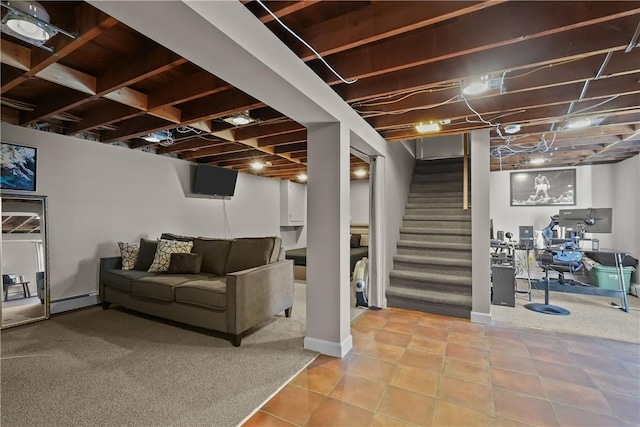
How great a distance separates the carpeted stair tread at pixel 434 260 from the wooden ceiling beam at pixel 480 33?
2.64m

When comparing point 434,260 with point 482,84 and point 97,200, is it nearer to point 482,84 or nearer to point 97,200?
point 482,84

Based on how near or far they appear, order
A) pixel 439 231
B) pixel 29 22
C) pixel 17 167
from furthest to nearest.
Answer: pixel 439 231 → pixel 17 167 → pixel 29 22

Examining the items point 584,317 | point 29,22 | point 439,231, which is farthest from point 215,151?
point 584,317

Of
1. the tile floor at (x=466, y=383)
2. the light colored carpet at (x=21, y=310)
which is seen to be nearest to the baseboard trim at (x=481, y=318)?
the tile floor at (x=466, y=383)

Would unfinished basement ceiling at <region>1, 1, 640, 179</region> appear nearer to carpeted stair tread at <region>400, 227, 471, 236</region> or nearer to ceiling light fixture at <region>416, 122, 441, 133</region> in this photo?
ceiling light fixture at <region>416, 122, 441, 133</region>

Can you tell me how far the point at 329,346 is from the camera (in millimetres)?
2471

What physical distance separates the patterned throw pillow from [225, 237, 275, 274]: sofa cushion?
740 mm

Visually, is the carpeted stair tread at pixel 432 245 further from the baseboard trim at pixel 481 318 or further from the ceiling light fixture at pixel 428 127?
the ceiling light fixture at pixel 428 127

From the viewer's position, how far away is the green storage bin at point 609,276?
170 inches

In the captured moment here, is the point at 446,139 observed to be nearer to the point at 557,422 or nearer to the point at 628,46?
the point at 628,46

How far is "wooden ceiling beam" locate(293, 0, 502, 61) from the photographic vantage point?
1443mm

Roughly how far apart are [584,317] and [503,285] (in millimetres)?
858

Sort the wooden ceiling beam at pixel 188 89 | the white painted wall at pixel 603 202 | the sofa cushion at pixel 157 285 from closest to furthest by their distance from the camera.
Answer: the wooden ceiling beam at pixel 188 89
the sofa cushion at pixel 157 285
the white painted wall at pixel 603 202

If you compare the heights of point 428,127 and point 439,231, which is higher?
point 428,127
